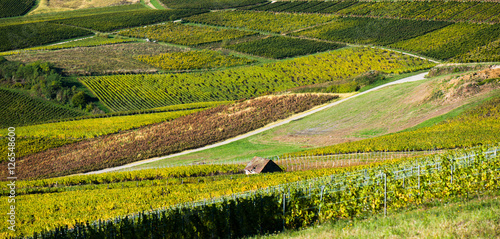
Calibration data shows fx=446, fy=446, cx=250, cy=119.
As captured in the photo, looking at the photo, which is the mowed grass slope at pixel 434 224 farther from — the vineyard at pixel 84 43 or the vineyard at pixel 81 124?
the vineyard at pixel 84 43

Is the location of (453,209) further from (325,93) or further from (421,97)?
(325,93)

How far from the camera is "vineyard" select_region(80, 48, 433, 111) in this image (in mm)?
94438

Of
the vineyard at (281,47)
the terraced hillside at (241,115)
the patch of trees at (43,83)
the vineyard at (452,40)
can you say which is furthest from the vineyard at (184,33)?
the vineyard at (452,40)

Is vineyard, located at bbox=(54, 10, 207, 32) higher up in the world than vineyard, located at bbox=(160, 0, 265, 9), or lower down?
lower down

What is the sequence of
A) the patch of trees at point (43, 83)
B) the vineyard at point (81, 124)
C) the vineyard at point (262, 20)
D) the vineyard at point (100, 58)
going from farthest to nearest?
the vineyard at point (262, 20) → the vineyard at point (100, 58) → the patch of trees at point (43, 83) → the vineyard at point (81, 124)

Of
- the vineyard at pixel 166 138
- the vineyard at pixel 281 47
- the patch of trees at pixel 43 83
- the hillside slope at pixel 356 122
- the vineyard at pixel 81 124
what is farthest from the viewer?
the vineyard at pixel 281 47

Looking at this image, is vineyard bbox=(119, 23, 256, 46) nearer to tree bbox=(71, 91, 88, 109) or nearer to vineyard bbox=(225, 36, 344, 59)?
vineyard bbox=(225, 36, 344, 59)

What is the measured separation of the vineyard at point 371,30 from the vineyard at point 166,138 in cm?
5577

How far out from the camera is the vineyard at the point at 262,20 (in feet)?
485

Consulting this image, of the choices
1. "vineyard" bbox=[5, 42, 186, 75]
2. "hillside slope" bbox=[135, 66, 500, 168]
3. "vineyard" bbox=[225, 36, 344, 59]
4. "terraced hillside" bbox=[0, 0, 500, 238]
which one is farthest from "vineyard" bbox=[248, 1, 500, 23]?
"hillside slope" bbox=[135, 66, 500, 168]

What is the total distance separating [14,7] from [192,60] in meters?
95.5

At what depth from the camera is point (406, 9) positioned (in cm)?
13675

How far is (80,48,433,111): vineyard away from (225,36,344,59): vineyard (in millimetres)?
5847

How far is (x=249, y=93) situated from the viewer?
96.9 metres
